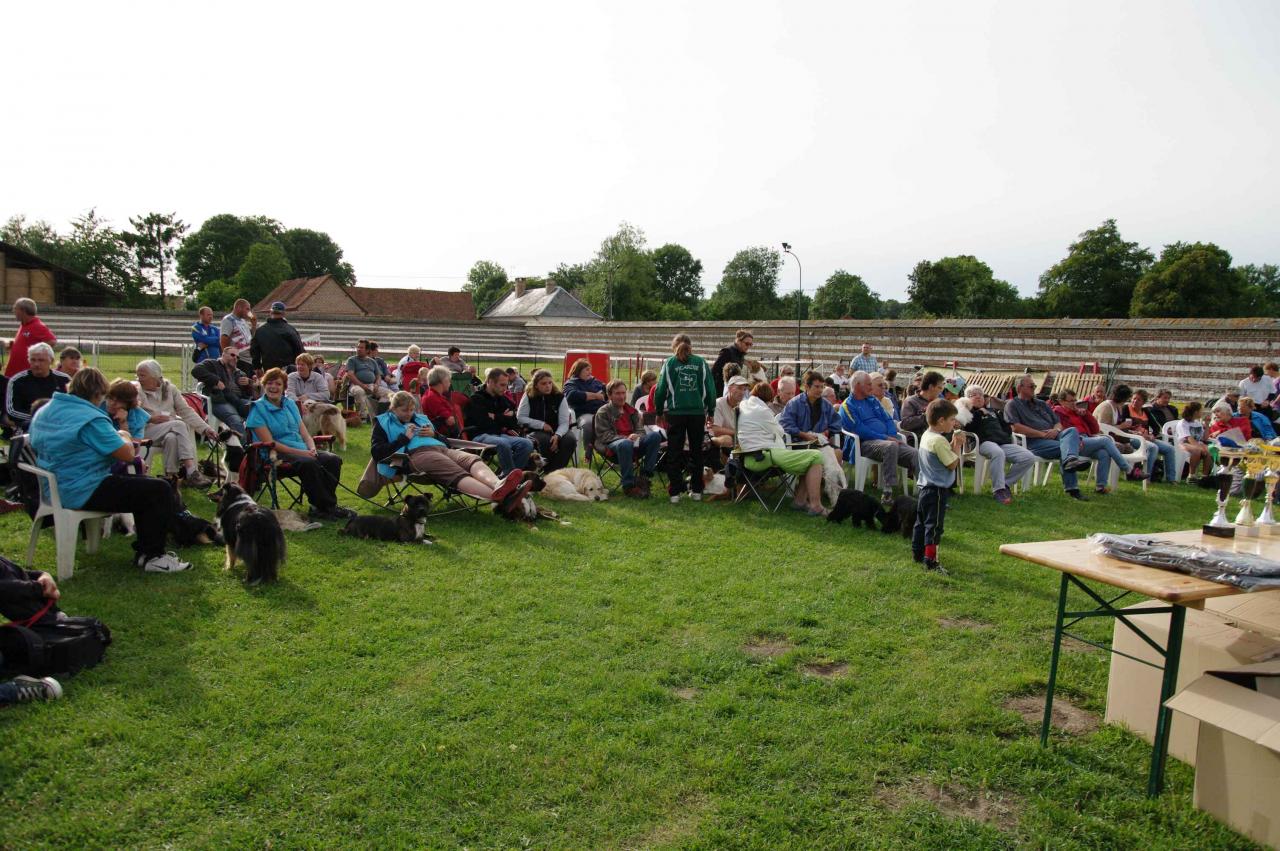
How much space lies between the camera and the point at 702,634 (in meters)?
4.44

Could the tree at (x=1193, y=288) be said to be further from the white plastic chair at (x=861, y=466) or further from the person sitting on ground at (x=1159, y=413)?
the white plastic chair at (x=861, y=466)

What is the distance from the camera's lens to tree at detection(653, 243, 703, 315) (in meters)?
93.6

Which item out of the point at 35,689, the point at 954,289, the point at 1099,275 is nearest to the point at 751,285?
the point at 954,289

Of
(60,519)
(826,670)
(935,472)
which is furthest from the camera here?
(935,472)

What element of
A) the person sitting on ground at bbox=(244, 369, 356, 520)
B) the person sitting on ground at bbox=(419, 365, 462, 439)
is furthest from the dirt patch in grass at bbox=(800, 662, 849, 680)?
the person sitting on ground at bbox=(419, 365, 462, 439)

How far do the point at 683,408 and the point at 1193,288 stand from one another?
52791mm

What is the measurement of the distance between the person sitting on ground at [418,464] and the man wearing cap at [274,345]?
183 inches

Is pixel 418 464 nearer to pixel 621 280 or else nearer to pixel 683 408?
pixel 683 408

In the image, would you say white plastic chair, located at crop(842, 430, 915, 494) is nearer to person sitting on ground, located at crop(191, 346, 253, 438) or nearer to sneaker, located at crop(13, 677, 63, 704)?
person sitting on ground, located at crop(191, 346, 253, 438)

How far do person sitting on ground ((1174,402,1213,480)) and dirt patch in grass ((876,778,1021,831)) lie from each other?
30.4 feet

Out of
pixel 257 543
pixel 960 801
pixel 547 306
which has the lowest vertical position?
pixel 960 801

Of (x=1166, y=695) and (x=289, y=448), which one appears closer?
(x=1166, y=695)

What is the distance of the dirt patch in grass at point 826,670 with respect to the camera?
3949mm

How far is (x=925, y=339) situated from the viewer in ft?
71.3
